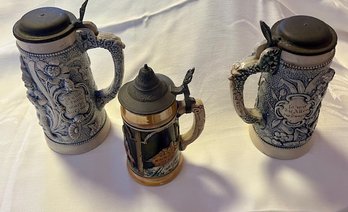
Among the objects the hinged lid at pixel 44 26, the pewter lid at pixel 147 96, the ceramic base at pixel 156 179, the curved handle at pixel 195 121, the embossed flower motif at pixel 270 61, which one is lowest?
the ceramic base at pixel 156 179

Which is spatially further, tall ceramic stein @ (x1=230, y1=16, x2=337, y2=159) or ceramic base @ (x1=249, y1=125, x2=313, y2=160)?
ceramic base @ (x1=249, y1=125, x2=313, y2=160)

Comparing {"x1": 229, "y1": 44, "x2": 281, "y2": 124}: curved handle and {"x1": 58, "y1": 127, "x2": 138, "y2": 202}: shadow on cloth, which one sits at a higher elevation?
{"x1": 229, "y1": 44, "x2": 281, "y2": 124}: curved handle

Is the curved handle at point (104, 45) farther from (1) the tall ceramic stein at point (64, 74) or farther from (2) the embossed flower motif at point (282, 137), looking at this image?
(2) the embossed flower motif at point (282, 137)

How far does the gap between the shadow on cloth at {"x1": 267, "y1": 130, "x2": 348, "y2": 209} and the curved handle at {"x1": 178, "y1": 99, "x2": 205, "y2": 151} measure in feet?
0.40

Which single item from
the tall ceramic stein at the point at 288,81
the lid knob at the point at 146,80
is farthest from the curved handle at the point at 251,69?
the lid knob at the point at 146,80

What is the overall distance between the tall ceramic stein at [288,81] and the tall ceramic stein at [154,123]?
0.24 ft

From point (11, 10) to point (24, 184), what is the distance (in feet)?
1.48

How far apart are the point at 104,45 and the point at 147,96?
0.35ft

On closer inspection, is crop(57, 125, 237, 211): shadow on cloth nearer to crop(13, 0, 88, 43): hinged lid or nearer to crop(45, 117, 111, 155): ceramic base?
crop(45, 117, 111, 155): ceramic base

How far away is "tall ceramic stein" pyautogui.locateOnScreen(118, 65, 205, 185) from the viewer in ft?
1.73

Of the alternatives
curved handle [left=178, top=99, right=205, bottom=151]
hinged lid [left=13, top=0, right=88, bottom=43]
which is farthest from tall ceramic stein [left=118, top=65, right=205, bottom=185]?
hinged lid [left=13, top=0, right=88, bottom=43]

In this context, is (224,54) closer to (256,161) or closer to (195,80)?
(195,80)

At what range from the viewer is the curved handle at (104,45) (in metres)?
0.57

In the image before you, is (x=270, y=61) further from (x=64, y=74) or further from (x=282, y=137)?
(x=64, y=74)
